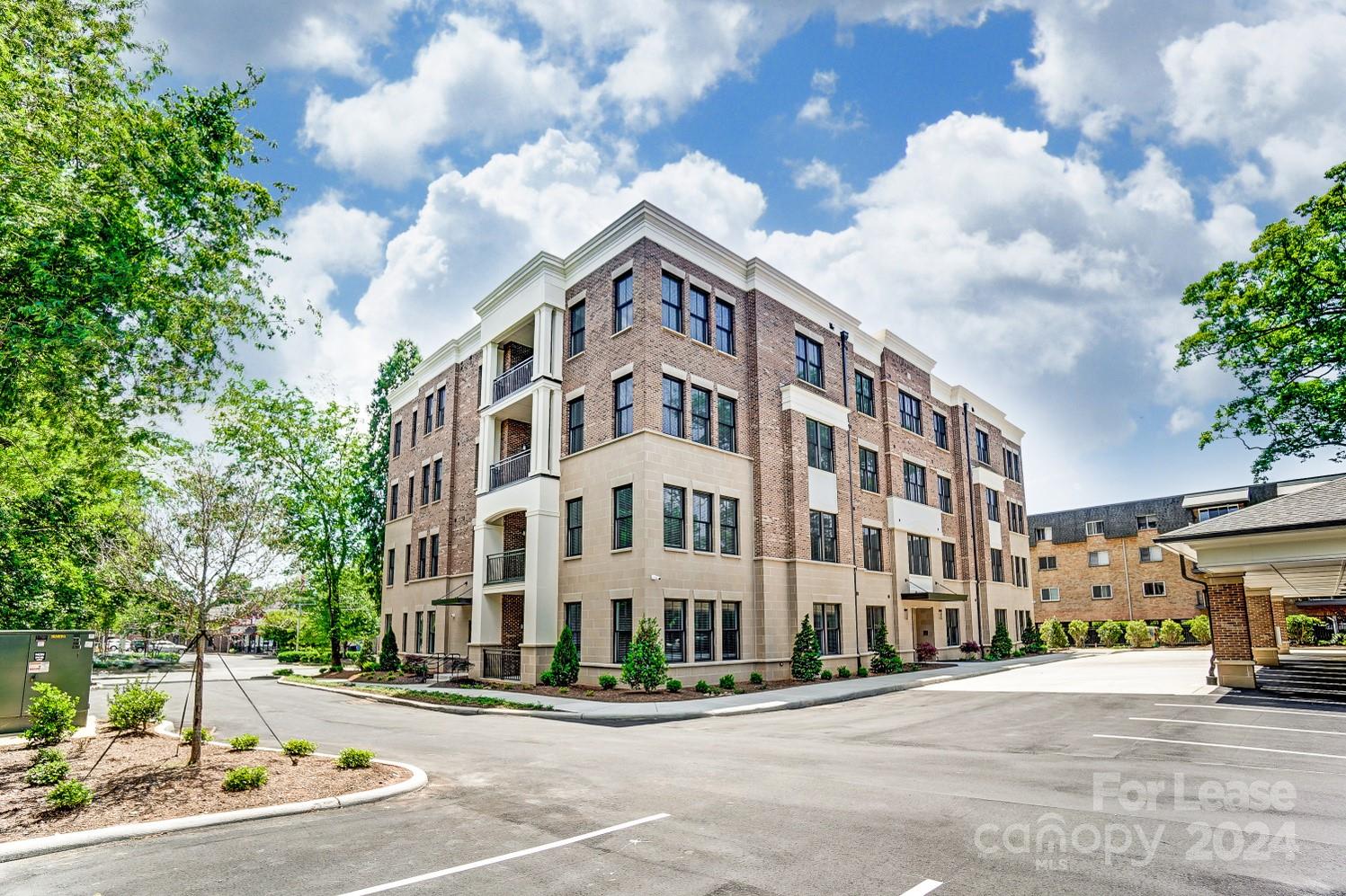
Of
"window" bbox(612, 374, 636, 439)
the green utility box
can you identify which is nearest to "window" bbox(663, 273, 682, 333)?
"window" bbox(612, 374, 636, 439)

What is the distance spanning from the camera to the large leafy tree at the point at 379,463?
4247 centimetres

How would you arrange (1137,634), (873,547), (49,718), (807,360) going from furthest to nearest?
(1137,634) < (873,547) < (807,360) < (49,718)

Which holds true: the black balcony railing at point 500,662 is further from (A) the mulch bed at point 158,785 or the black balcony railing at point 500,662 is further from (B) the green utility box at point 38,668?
(A) the mulch bed at point 158,785

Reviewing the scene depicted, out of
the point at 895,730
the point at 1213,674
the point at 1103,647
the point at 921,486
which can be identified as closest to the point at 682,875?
the point at 895,730

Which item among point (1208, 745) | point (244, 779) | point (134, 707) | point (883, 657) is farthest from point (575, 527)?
point (1208, 745)

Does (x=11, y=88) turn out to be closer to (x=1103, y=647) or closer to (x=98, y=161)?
(x=98, y=161)

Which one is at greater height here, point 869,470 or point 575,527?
point 869,470

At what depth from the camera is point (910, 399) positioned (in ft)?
119

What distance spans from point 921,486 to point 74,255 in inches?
1319

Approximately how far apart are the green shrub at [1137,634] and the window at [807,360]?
125 feet

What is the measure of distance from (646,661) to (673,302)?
1169 cm

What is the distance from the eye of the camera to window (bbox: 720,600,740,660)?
77.2 feet

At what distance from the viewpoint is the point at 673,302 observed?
2425 cm

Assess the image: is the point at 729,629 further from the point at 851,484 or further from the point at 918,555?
the point at 918,555
